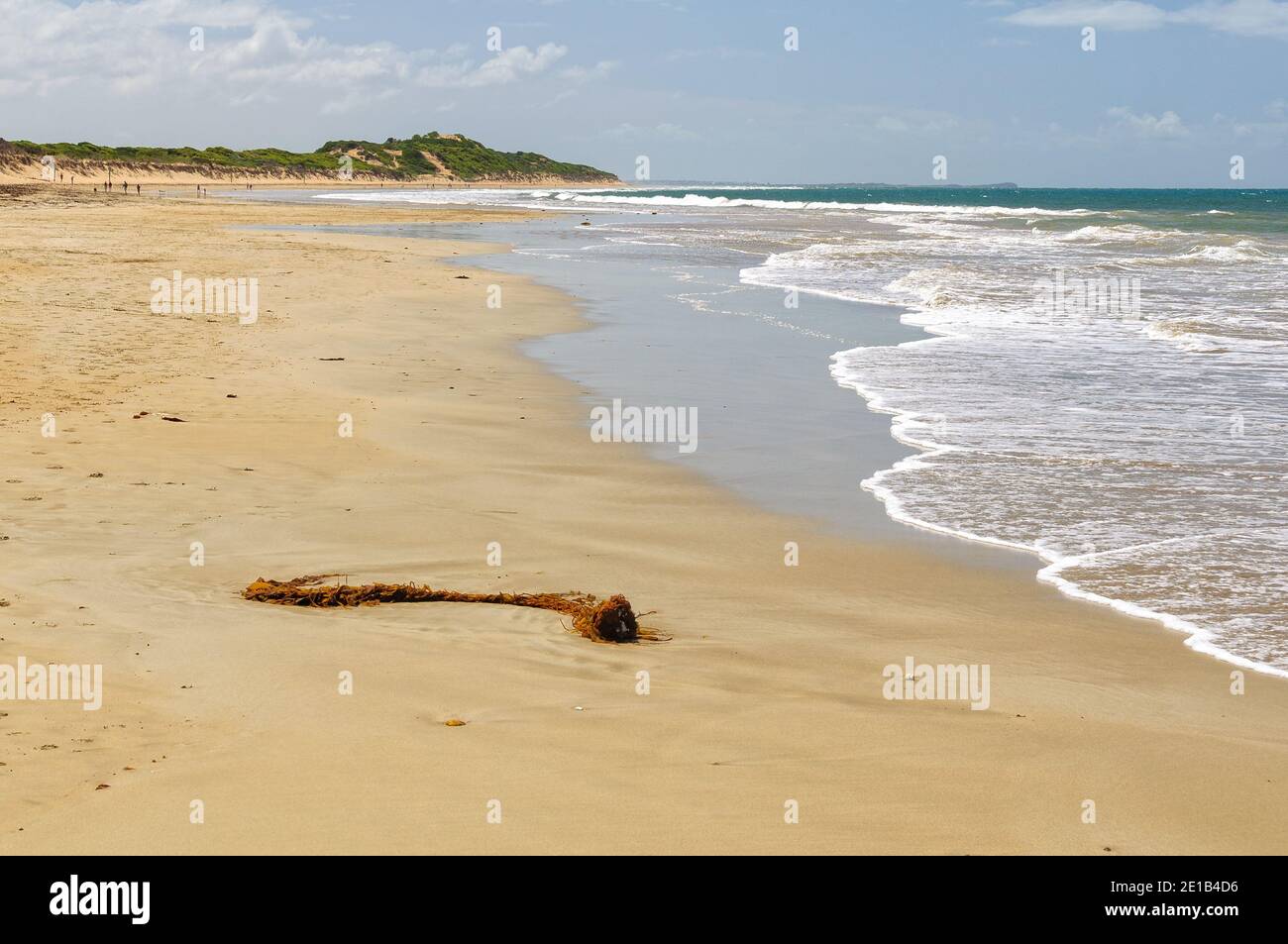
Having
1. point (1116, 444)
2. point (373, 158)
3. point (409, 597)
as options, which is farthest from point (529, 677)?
point (373, 158)

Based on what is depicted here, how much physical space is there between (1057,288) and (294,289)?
49.4 feet

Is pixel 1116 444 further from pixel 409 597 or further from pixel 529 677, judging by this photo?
pixel 529 677

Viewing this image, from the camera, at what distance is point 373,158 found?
14050 cm

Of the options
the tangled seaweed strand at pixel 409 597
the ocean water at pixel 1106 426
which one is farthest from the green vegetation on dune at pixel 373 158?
the tangled seaweed strand at pixel 409 597

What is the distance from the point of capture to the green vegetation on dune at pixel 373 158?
3890 inches

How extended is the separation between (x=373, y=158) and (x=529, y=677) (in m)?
144

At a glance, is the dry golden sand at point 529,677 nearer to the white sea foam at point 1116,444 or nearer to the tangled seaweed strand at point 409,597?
the tangled seaweed strand at point 409,597

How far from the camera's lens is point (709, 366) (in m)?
13.8

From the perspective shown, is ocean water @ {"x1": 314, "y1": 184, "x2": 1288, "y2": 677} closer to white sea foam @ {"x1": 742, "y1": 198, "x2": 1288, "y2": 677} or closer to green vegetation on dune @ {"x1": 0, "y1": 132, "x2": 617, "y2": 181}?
white sea foam @ {"x1": 742, "y1": 198, "x2": 1288, "y2": 677}

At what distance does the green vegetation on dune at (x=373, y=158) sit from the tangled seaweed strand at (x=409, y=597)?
277 ft
